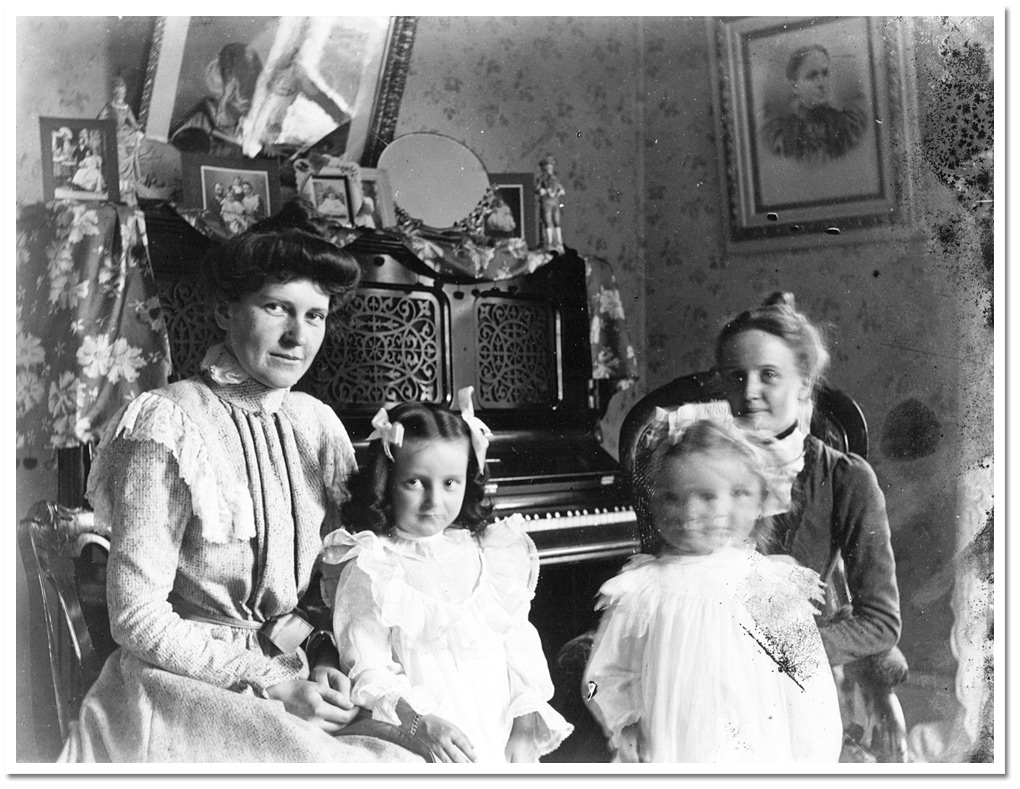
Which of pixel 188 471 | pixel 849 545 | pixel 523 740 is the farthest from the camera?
pixel 849 545

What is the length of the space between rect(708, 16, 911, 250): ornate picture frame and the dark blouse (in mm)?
564

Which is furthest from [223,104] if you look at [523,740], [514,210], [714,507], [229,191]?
[523,740]

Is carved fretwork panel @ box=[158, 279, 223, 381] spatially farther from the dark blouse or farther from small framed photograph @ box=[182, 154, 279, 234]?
the dark blouse

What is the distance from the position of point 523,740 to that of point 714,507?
69 centimetres

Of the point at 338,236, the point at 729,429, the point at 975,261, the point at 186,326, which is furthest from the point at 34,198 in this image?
the point at 975,261

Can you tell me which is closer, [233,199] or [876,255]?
[233,199]

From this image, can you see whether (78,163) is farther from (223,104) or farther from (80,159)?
(223,104)

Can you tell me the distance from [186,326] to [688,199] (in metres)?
1.22

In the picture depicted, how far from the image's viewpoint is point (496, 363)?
2.53 meters

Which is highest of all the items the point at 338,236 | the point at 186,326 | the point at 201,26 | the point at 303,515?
the point at 201,26

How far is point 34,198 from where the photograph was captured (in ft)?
7.76

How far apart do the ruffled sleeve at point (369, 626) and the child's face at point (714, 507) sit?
2.16 ft

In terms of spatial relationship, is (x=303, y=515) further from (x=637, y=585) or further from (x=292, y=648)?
(x=637, y=585)

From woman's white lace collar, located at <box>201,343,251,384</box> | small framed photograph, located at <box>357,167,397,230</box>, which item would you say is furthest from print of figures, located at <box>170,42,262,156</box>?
woman's white lace collar, located at <box>201,343,251,384</box>
